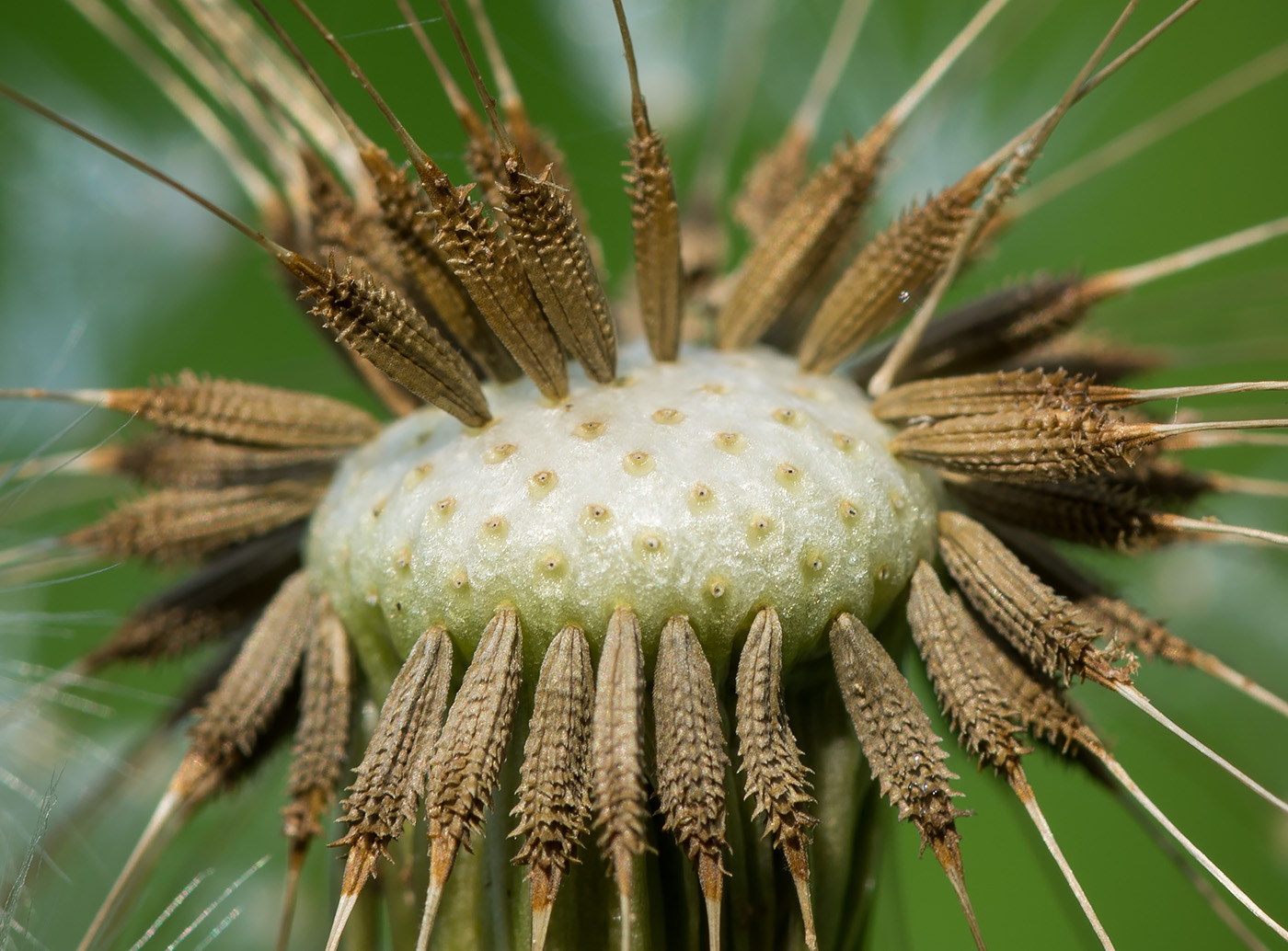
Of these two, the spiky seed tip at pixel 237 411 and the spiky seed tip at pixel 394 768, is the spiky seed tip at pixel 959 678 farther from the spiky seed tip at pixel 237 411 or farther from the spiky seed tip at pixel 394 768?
the spiky seed tip at pixel 237 411

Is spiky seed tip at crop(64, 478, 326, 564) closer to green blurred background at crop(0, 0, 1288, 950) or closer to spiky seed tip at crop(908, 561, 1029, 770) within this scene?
spiky seed tip at crop(908, 561, 1029, 770)

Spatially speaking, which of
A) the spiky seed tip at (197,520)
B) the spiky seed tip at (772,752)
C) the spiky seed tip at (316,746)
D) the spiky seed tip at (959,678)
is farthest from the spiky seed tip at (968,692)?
the spiky seed tip at (197,520)

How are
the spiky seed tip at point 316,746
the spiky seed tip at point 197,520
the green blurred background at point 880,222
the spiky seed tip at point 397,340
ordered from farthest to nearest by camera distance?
the green blurred background at point 880,222 < the spiky seed tip at point 197,520 < the spiky seed tip at point 316,746 < the spiky seed tip at point 397,340

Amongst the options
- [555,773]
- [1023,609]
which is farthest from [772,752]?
[1023,609]

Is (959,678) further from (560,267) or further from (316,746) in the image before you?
(316,746)

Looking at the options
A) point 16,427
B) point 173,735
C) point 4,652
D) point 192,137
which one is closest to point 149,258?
point 192,137
